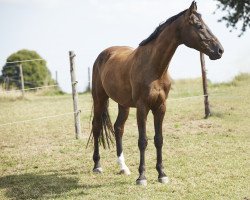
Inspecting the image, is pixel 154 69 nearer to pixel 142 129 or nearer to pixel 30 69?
pixel 142 129

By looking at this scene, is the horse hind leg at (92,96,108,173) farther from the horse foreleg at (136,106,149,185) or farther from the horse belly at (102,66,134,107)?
the horse foreleg at (136,106,149,185)

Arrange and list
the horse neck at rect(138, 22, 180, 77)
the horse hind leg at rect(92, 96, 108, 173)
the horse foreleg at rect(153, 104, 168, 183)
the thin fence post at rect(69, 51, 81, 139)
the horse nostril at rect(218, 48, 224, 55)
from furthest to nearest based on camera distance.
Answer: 1. the thin fence post at rect(69, 51, 81, 139)
2. the horse hind leg at rect(92, 96, 108, 173)
3. the horse foreleg at rect(153, 104, 168, 183)
4. the horse neck at rect(138, 22, 180, 77)
5. the horse nostril at rect(218, 48, 224, 55)

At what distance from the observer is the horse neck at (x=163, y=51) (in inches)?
195

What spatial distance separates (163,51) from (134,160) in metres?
2.44

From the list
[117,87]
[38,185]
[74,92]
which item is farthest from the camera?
[74,92]

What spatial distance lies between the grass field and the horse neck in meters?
1.60

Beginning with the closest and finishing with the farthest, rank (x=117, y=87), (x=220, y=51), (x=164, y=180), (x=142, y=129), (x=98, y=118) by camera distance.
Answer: (x=220, y=51), (x=142, y=129), (x=164, y=180), (x=117, y=87), (x=98, y=118)

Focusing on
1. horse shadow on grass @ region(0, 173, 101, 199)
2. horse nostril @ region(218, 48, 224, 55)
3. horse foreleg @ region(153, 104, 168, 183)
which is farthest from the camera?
horse foreleg @ region(153, 104, 168, 183)

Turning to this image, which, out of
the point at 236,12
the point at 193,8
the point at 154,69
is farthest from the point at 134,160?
the point at 236,12

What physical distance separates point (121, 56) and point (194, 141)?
293 cm

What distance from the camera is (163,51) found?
16.4ft

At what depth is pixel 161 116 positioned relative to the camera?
531cm

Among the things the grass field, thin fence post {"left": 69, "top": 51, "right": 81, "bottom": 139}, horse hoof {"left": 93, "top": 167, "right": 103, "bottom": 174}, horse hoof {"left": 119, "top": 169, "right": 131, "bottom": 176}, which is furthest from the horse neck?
thin fence post {"left": 69, "top": 51, "right": 81, "bottom": 139}

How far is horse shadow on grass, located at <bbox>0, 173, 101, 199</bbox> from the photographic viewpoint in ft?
16.8
